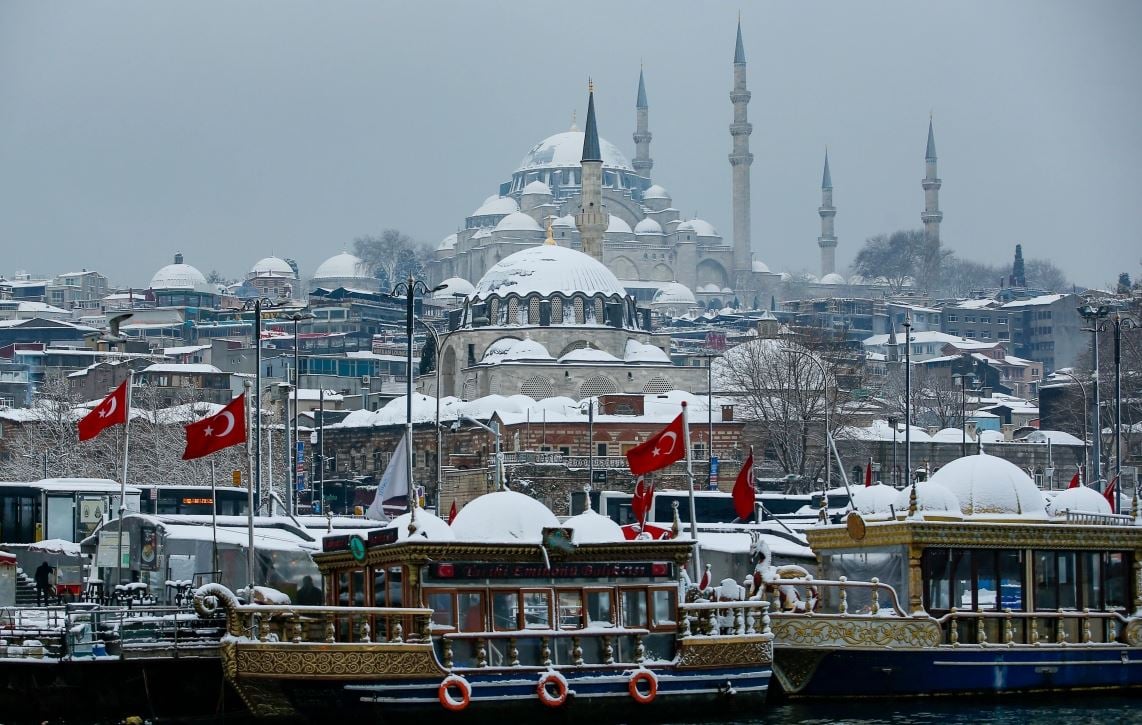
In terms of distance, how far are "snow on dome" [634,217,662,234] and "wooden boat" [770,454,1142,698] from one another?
11698cm

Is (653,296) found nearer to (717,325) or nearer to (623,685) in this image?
(717,325)

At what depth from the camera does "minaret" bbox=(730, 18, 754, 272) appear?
445ft

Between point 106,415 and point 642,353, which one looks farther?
point 642,353

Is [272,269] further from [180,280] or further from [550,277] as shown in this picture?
[550,277]

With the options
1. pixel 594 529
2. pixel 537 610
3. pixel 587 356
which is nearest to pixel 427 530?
pixel 537 610

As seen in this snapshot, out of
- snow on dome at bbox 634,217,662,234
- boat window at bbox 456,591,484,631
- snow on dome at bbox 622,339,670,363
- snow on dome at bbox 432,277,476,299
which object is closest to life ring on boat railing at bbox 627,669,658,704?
boat window at bbox 456,591,484,631

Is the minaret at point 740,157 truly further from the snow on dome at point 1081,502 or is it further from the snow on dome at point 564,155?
the snow on dome at point 1081,502

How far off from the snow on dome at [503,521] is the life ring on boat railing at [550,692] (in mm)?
1234

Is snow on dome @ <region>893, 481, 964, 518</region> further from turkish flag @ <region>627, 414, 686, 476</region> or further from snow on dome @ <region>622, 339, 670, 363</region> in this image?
snow on dome @ <region>622, 339, 670, 363</region>

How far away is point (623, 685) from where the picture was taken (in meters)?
19.9

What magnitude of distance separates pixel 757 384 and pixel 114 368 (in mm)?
24471

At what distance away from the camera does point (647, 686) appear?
20.0 metres

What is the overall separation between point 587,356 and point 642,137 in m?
92.7

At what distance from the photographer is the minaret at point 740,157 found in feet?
445
